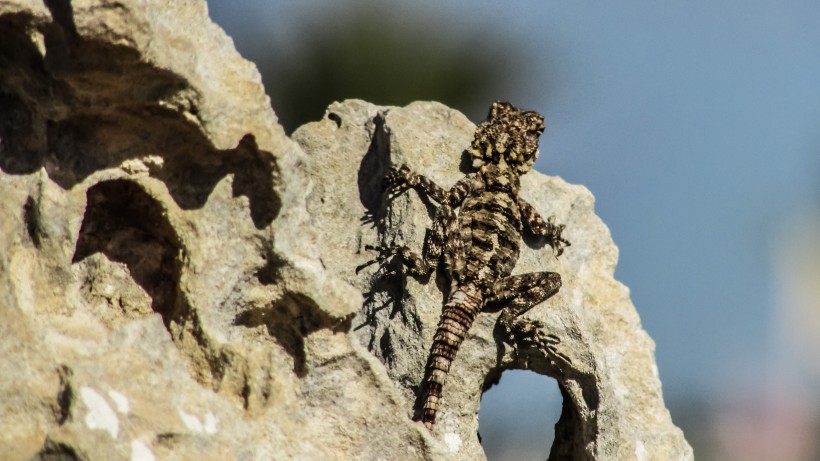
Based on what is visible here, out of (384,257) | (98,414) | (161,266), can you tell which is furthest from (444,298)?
(98,414)

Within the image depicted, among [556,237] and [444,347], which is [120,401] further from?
[556,237]

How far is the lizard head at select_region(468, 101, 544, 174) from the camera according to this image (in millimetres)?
6391

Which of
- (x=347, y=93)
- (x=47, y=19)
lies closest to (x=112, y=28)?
(x=47, y=19)

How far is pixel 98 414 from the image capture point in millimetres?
3707

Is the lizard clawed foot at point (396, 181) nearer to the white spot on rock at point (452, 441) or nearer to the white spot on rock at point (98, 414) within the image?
the white spot on rock at point (452, 441)

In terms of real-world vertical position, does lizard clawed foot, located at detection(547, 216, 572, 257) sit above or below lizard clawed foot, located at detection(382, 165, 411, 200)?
above

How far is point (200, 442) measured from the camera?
13.0 ft

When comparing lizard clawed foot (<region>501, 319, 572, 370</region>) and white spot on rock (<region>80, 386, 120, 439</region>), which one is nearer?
white spot on rock (<region>80, 386, 120, 439</region>)

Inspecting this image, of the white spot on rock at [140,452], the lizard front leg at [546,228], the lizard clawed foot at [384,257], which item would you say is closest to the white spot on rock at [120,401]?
the white spot on rock at [140,452]

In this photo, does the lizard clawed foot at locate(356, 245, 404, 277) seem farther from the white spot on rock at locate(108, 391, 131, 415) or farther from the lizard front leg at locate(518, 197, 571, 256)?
the white spot on rock at locate(108, 391, 131, 415)

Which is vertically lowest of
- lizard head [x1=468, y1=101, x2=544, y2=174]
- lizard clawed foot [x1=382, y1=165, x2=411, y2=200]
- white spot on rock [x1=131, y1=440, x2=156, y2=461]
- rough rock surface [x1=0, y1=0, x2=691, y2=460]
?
white spot on rock [x1=131, y1=440, x2=156, y2=461]

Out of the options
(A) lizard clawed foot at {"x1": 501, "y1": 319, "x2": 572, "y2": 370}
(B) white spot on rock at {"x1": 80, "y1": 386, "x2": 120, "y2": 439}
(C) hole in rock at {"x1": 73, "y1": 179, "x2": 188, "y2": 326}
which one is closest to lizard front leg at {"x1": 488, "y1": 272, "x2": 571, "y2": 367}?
(A) lizard clawed foot at {"x1": 501, "y1": 319, "x2": 572, "y2": 370}

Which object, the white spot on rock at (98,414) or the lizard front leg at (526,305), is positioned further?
the lizard front leg at (526,305)

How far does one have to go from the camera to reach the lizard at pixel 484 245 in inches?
215
